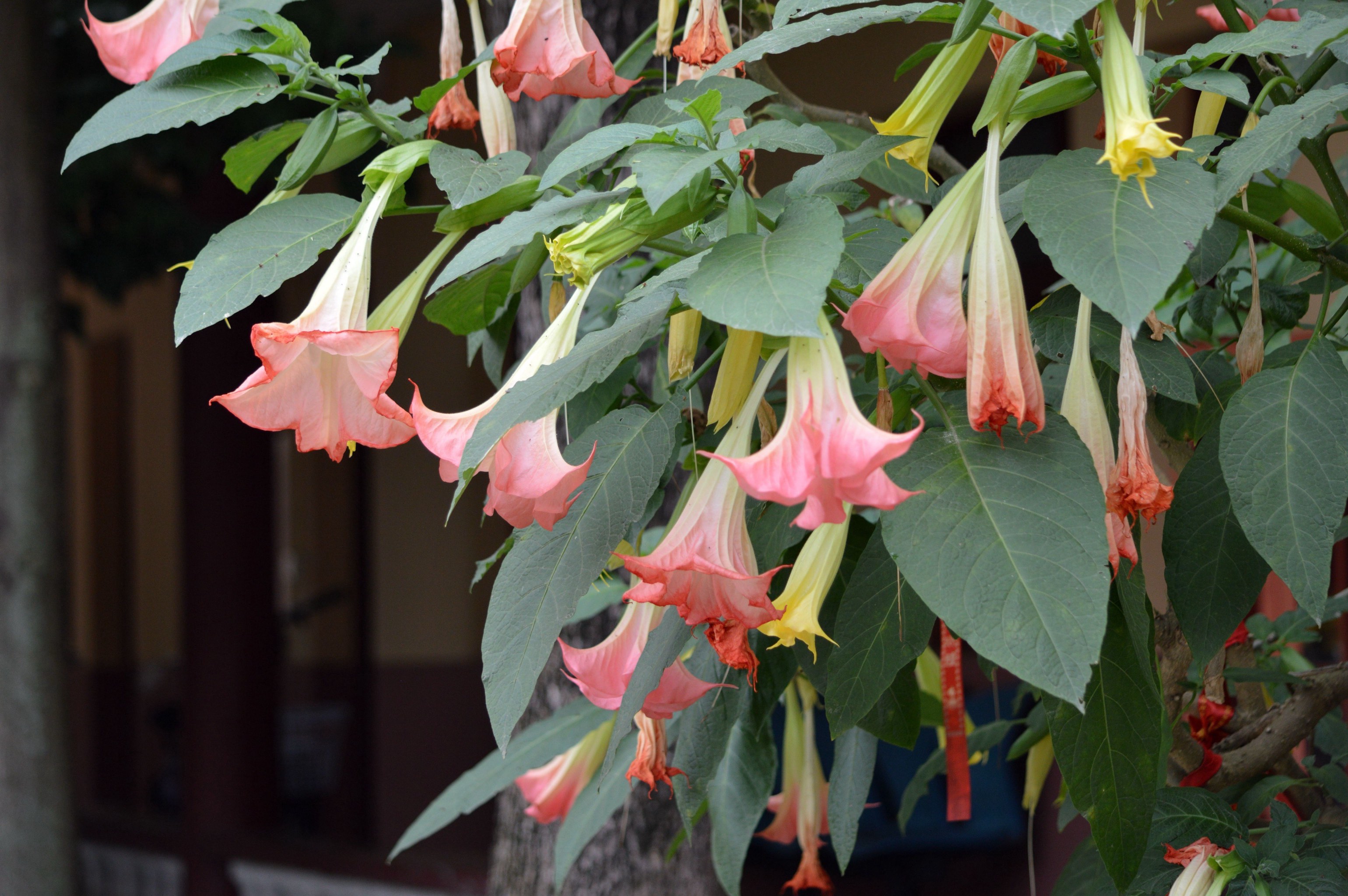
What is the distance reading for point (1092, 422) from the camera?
1.50 ft

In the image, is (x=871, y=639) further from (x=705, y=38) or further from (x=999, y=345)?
(x=705, y=38)

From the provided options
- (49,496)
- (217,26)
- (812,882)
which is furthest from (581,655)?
(49,496)

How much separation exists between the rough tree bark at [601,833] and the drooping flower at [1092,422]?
71 cm

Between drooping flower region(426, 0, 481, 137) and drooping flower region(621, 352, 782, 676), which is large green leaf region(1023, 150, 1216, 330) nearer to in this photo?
drooping flower region(621, 352, 782, 676)

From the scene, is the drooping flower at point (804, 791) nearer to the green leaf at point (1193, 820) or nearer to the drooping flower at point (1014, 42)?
the green leaf at point (1193, 820)

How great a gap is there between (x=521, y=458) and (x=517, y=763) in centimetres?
46

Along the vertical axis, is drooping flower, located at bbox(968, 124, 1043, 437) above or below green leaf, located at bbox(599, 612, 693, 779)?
above

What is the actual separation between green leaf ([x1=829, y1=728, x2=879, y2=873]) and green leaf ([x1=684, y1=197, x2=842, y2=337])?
1.36 feet

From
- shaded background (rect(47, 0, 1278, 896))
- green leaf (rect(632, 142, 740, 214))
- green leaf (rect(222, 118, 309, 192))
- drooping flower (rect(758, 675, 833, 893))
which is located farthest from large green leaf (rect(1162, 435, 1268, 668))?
shaded background (rect(47, 0, 1278, 896))

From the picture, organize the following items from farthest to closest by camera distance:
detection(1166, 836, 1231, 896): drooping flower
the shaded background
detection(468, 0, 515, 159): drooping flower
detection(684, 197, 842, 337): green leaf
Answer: the shaded background → detection(468, 0, 515, 159): drooping flower → detection(1166, 836, 1231, 896): drooping flower → detection(684, 197, 842, 337): green leaf

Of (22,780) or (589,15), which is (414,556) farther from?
(589,15)

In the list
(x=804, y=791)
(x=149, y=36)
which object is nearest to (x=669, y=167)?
(x=149, y=36)

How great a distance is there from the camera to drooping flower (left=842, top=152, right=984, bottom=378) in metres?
0.41

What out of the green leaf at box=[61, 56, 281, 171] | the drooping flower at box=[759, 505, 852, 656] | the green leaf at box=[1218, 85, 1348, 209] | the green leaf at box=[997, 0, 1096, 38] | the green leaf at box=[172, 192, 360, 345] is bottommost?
the drooping flower at box=[759, 505, 852, 656]
